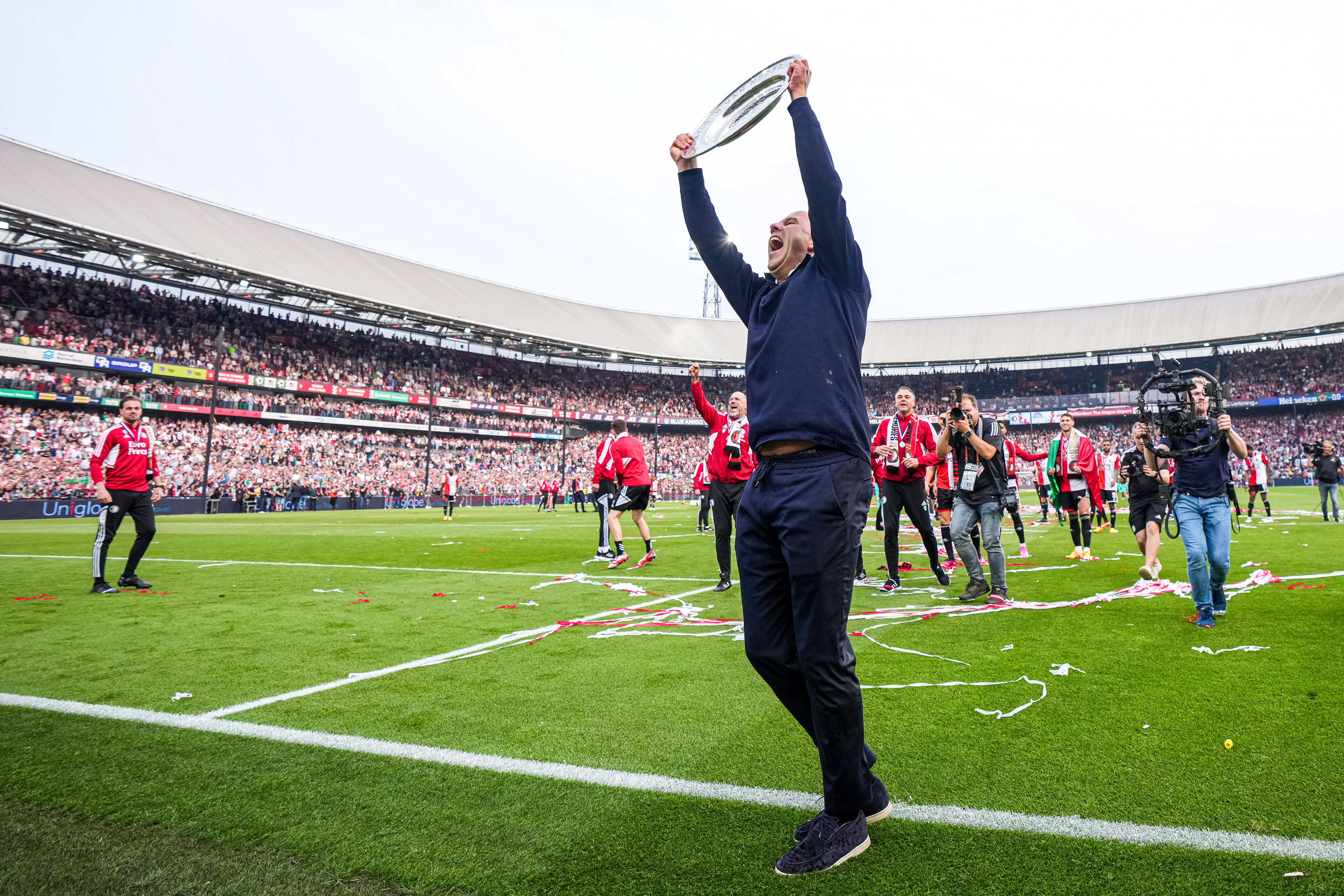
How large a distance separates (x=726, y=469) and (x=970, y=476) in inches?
100

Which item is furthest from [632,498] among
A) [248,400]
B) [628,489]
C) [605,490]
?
[248,400]

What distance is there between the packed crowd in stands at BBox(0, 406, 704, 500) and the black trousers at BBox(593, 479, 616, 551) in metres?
19.0

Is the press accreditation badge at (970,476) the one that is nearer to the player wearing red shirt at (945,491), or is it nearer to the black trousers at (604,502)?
the player wearing red shirt at (945,491)

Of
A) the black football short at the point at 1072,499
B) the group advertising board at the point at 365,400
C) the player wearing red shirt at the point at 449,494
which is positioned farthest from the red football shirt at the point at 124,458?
the group advertising board at the point at 365,400

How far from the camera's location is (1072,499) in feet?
34.5

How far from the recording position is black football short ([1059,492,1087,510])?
10.3 m

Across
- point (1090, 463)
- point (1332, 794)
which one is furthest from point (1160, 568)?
point (1332, 794)

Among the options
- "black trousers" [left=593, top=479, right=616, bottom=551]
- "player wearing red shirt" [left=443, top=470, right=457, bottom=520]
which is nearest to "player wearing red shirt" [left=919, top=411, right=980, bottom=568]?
"black trousers" [left=593, top=479, right=616, bottom=551]

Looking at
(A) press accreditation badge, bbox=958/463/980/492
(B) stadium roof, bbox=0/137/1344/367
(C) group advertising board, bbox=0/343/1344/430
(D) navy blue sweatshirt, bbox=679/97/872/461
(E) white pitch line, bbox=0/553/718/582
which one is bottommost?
(E) white pitch line, bbox=0/553/718/582

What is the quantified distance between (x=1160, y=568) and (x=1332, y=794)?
7450 millimetres

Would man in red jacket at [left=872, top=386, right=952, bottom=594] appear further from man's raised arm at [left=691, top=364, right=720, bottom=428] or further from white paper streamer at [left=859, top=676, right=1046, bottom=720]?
white paper streamer at [left=859, top=676, right=1046, bottom=720]

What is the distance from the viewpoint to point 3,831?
240cm

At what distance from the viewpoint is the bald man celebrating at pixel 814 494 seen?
2.32m

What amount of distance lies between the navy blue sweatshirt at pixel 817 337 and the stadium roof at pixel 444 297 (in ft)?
117
